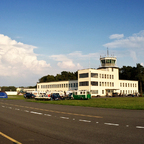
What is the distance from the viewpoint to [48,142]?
26.2 feet

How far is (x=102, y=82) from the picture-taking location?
86.2 metres

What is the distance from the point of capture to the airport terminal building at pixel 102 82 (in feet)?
270

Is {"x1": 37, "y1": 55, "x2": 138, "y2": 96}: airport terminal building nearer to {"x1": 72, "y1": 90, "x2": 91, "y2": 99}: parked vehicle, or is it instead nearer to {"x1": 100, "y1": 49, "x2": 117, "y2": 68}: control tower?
{"x1": 100, "y1": 49, "x2": 117, "y2": 68}: control tower

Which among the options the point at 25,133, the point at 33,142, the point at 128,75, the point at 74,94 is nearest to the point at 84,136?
the point at 33,142

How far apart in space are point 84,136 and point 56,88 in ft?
311

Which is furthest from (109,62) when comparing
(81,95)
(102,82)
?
(81,95)

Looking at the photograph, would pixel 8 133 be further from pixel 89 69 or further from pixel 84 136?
pixel 89 69

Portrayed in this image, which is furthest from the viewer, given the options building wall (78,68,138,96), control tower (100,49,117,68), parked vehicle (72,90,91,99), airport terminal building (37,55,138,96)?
control tower (100,49,117,68)

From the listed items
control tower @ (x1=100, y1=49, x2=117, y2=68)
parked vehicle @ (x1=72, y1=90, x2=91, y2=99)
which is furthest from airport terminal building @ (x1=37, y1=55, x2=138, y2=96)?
parked vehicle @ (x1=72, y1=90, x2=91, y2=99)

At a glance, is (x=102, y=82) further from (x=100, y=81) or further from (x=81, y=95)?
(x=81, y=95)

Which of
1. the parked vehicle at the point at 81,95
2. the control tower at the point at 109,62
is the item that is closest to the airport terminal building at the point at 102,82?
the control tower at the point at 109,62

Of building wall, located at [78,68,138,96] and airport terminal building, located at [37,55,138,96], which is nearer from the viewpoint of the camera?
building wall, located at [78,68,138,96]

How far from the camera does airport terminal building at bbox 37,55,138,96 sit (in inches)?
3243

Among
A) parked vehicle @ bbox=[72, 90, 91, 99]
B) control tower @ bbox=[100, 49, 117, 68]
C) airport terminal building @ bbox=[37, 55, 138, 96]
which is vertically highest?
control tower @ bbox=[100, 49, 117, 68]
